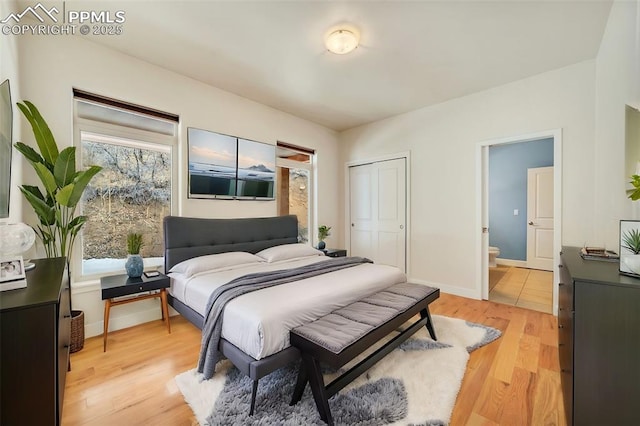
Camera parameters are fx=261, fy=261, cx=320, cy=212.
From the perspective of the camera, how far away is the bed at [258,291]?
1.58 metres

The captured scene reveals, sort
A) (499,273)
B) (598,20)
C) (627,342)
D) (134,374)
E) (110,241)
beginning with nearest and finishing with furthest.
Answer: (627,342) → (134,374) → (598,20) → (110,241) → (499,273)

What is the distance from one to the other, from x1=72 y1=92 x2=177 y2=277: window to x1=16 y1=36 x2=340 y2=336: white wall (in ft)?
0.48

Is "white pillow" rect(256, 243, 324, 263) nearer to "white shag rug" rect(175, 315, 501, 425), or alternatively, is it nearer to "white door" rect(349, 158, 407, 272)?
"white shag rug" rect(175, 315, 501, 425)

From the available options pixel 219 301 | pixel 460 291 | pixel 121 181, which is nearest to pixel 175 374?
pixel 219 301

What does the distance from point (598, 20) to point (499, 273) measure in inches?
158

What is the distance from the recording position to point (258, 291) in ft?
A: 6.54

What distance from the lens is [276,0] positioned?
6.49 feet

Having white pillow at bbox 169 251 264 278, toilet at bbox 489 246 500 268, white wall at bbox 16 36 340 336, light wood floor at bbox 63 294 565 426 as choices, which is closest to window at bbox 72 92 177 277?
white wall at bbox 16 36 340 336

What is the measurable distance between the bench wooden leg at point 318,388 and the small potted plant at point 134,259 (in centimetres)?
200

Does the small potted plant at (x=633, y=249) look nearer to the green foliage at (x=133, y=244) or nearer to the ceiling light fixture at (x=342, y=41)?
the ceiling light fixture at (x=342, y=41)

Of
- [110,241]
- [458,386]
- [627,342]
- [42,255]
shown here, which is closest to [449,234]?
[458,386]

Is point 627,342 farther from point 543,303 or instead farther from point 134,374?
point 134,374

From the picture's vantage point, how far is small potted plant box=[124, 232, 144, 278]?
253 centimetres

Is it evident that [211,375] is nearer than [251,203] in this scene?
Yes
